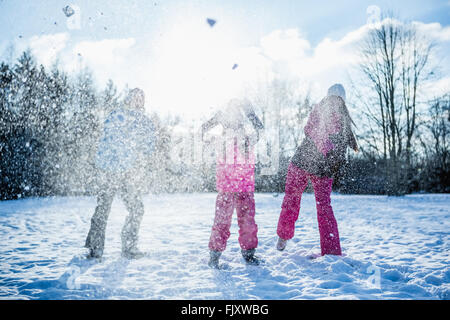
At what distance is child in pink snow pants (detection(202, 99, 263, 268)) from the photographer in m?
2.48

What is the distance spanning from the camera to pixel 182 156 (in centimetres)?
1623

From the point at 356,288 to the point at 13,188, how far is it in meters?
12.0

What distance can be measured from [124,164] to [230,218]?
1118 millimetres

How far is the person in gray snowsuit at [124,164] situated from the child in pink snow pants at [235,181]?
0.66m

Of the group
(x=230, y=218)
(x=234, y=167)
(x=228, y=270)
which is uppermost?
(x=234, y=167)

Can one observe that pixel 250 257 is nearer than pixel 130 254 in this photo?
Yes

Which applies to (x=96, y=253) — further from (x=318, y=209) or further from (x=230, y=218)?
(x=318, y=209)

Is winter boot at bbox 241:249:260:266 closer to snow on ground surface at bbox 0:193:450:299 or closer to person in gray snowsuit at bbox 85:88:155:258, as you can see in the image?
snow on ground surface at bbox 0:193:450:299

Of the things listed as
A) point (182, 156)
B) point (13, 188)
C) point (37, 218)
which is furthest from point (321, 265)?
point (182, 156)

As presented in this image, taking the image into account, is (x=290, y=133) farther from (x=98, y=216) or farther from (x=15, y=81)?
(x=98, y=216)

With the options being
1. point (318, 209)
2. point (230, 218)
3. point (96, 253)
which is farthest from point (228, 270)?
point (96, 253)

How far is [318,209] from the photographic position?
8.66 feet

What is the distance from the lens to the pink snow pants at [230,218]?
96.7 inches

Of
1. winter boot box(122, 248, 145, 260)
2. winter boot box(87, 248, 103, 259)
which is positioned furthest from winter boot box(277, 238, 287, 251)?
winter boot box(87, 248, 103, 259)
